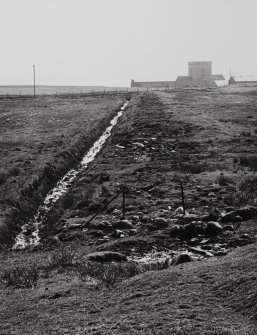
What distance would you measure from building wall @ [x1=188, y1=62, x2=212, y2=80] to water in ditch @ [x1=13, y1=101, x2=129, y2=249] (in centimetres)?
14080

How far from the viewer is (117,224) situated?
15.4 m

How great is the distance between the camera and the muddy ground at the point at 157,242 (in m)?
8.05

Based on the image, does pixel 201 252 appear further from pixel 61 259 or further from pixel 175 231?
pixel 61 259

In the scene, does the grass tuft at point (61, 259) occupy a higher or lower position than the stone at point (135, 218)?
lower

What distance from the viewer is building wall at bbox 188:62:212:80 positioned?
17062 centimetres

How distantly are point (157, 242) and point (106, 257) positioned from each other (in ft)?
6.78

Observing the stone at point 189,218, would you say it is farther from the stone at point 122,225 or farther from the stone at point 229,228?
the stone at point 122,225

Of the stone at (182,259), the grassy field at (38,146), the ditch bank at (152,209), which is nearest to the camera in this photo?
the stone at (182,259)

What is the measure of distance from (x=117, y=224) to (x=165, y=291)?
6515 millimetres

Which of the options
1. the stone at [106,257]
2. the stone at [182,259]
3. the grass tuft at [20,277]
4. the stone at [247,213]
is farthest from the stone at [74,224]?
the stone at [182,259]

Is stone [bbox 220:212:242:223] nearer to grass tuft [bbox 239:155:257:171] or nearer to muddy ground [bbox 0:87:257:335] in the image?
muddy ground [bbox 0:87:257:335]

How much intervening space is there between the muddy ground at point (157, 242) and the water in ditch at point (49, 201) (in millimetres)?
397

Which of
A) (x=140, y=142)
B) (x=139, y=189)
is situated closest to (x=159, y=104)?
(x=140, y=142)

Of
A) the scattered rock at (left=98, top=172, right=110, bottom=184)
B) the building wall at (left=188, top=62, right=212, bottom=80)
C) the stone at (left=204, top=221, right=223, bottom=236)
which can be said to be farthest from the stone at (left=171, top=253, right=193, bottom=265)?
the building wall at (left=188, top=62, right=212, bottom=80)
